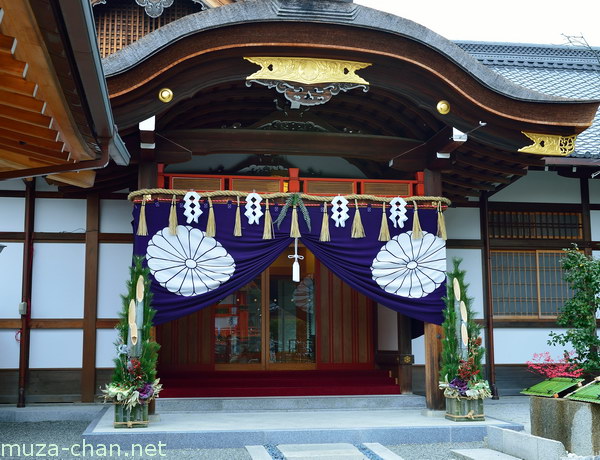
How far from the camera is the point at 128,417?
7.37 meters

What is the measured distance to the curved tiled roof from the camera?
1391cm

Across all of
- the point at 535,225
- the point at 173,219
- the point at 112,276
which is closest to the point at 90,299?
the point at 112,276

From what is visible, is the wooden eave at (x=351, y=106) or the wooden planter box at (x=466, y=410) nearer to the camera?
the wooden eave at (x=351, y=106)

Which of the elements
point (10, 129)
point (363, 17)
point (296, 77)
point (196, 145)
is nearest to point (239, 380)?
point (196, 145)

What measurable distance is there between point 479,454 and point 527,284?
4.90 m

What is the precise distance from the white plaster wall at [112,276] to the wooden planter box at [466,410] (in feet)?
15.9

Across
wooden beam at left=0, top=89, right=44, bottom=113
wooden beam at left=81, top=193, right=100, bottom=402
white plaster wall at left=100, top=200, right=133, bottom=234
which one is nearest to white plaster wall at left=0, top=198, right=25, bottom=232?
wooden beam at left=81, top=193, right=100, bottom=402

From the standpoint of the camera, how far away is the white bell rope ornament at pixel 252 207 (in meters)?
8.27

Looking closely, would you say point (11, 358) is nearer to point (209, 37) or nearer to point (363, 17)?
point (209, 37)

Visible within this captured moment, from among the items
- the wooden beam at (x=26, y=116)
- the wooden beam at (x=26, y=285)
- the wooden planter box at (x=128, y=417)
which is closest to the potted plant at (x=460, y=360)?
the wooden planter box at (x=128, y=417)

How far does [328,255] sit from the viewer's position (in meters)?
8.45

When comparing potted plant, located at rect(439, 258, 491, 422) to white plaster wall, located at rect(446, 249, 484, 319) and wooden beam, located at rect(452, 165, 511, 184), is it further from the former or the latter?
white plaster wall, located at rect(446, 249, 484, 319)

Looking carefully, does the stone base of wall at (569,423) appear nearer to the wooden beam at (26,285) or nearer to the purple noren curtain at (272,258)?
the purple noren curtain at (272,258)

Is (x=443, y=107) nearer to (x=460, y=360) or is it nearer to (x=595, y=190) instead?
(x=460, y=360)
